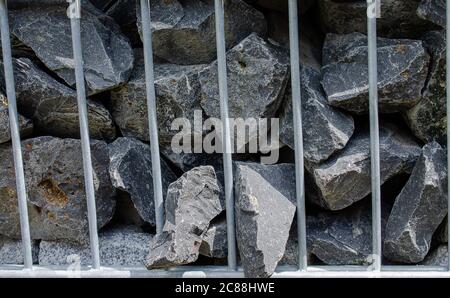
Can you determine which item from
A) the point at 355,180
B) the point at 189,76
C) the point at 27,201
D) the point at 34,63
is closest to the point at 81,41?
the point at 34,63

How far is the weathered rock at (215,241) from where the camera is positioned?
4.30 ft

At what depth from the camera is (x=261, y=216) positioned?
1.24 meters

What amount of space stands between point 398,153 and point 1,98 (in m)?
0.73

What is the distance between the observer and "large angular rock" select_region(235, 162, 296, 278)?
4.03 ft

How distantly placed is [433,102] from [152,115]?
50 cm

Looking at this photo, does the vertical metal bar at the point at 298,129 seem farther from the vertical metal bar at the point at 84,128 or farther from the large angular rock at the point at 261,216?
the vertical metal bar at the point at 84,128

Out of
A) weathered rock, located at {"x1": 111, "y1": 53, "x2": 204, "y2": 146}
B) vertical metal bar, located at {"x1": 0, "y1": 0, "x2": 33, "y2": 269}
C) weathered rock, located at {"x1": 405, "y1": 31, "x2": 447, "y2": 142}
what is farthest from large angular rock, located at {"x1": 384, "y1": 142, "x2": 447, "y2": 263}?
vertical metal bar, located at {"x1": 0, "y1": 0, "x2": 33, "y2": 269}

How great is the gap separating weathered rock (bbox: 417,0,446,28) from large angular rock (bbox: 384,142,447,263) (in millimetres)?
216

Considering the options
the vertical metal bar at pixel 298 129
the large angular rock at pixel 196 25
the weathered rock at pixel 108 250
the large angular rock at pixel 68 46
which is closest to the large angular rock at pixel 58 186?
the weathered rock at pixel 108 250

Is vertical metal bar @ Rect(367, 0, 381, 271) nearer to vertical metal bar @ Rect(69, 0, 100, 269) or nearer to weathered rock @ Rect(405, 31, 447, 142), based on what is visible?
weathered rock @ Rect(405, 31, 447, 142)

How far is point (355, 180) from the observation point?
4.21 feet

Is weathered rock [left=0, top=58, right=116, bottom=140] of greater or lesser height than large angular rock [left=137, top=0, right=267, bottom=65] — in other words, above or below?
below

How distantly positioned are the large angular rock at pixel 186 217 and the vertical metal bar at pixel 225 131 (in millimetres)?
25

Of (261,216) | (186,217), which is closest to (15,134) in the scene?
(186,217)
